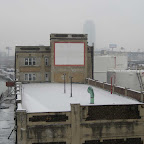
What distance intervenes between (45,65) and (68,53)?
530 centimetres

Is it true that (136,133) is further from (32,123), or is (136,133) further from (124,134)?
(32,123)

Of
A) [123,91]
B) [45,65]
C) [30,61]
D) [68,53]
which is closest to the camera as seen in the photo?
[123,91]

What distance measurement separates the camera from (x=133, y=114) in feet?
75.1

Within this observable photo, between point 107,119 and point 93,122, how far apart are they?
4.47 ft

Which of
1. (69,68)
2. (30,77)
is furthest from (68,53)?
(30,77)

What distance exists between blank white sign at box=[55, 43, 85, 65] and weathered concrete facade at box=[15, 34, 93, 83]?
60 centimetres

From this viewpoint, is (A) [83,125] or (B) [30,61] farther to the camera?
(B) [30,61]

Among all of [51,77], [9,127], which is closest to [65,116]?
[9,127]

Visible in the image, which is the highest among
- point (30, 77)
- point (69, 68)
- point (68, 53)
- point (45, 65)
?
point (68, 53)

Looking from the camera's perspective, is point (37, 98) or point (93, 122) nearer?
point (93, 122)

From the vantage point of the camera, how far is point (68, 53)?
4775 cm

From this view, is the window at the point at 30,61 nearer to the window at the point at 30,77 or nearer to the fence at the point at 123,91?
the window at the point at 30,77

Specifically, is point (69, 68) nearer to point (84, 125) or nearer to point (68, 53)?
point (68, 53)

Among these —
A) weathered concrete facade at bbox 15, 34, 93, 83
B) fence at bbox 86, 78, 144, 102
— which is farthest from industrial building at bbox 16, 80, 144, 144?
weathered concrete facade at bbox 15, 34, 93, 83
